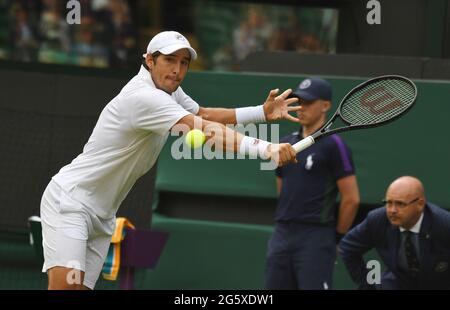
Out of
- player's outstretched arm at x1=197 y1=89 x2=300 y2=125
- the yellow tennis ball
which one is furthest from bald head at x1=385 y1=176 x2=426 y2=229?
the yellow tennis ball

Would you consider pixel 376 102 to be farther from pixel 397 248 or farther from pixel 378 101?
pixel 397 248

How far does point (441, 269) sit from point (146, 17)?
11.6 metres

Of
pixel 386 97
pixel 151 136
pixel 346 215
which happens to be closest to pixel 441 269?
pixel 346 215

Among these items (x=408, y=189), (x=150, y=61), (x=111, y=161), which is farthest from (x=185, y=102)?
(x=408, y=189)

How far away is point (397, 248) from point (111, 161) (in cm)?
199

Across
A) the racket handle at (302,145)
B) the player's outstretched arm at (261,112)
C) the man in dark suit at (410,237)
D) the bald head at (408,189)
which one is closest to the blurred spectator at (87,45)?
the man in dark suit at (410,237)

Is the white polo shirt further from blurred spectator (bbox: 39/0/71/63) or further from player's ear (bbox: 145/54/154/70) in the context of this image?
blurred spectator (bbox: 39/0/71/63)

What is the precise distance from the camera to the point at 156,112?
5789mm

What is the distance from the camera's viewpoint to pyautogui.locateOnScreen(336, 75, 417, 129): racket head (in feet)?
20.1

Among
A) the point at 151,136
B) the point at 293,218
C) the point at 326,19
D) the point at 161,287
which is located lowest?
the point at 161,287

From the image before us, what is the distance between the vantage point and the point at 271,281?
7.85 m

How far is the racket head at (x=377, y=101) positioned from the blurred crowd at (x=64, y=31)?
967cm

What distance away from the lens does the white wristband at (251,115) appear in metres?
6.26

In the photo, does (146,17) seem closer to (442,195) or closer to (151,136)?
(442,195)
